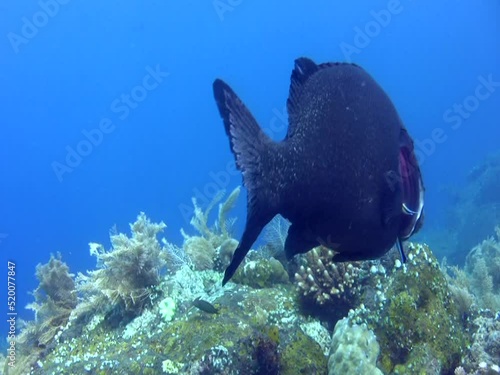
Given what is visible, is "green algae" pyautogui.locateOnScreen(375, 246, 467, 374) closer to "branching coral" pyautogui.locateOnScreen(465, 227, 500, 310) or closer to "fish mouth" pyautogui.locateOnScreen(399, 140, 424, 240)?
"branching coral" pyautogui.locateOnScreen(465, 227, 500, 310)

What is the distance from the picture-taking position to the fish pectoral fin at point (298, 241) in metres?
1.81

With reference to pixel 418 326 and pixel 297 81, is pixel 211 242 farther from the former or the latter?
pixel 297 81

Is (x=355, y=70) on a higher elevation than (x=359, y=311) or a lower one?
higher

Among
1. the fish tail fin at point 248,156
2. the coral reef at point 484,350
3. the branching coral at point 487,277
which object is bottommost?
the coral reef at point 484,350

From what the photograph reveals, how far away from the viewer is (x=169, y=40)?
497ft

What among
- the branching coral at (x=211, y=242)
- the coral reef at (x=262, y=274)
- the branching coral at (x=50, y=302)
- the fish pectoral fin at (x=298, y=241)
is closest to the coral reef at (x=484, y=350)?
the coral reef at (x=262, y=274)

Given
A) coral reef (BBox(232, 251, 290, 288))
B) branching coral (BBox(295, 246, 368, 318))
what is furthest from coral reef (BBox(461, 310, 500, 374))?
coral reef (BBox(232, 251, 290, 288))

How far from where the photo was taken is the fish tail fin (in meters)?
1.74

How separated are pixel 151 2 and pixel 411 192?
5967 inches

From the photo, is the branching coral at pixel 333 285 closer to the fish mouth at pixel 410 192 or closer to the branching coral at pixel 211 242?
the branching coral at pixel 211 242

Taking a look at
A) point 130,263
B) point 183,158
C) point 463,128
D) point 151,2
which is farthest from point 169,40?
point 130,263

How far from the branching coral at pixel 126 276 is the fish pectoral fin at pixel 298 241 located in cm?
412

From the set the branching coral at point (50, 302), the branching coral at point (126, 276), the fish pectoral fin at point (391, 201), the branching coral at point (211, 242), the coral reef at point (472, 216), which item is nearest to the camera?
the fish pectoral fin at point (391, 201)

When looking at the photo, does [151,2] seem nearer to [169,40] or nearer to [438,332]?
[169,40]
